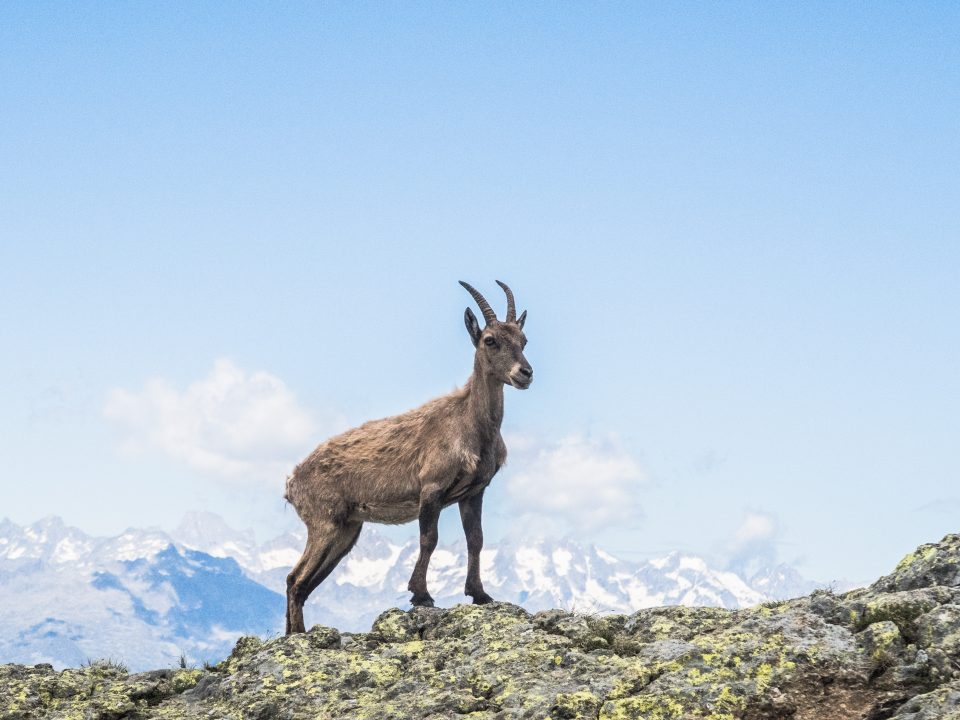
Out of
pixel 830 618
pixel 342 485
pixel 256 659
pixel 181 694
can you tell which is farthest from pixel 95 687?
pixel 830 618

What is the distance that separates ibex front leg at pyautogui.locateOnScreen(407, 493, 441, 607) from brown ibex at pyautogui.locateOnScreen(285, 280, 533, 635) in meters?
0.01

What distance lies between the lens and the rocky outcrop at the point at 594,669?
10.7 metres

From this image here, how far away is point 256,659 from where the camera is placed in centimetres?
1336

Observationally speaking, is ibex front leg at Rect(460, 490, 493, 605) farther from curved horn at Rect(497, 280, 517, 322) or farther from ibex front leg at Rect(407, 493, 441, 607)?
curved horn at Rect(497, 280, 517, 322)

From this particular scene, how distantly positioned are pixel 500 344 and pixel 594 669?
7.37 metres

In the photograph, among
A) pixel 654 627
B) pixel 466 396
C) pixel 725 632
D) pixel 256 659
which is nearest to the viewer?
pixel 725 632

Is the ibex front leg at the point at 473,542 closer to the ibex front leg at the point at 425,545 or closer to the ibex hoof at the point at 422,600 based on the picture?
the ibex front leg at the point at 425,545

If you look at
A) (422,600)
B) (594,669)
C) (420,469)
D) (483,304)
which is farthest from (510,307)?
(594,669)

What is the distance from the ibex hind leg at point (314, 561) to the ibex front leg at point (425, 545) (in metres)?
2.16

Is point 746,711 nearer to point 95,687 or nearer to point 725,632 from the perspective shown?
point 725,632

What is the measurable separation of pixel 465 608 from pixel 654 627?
2.60 meters

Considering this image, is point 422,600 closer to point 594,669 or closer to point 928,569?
point 594,669

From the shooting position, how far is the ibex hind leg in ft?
61.3

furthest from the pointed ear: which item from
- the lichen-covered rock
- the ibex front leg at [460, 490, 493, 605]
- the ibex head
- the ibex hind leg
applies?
the lichen-covered rock
